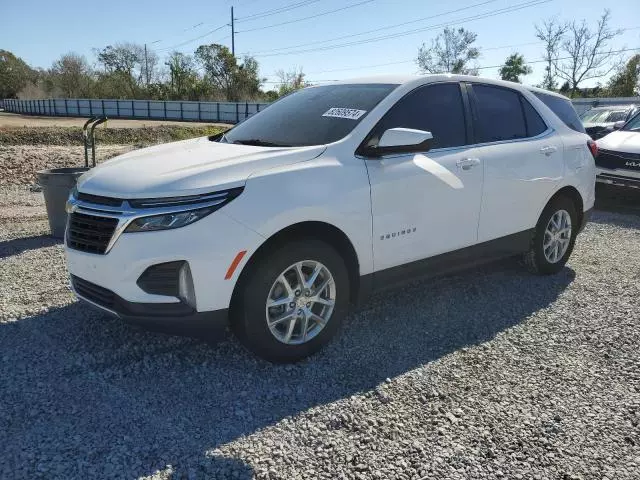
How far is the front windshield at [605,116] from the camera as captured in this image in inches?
562

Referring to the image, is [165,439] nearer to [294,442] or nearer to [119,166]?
[294,442]

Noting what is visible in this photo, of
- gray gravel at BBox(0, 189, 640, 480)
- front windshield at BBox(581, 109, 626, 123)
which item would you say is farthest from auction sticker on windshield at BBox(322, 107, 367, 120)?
front windshield at BBox(581, 109, 626, 123)

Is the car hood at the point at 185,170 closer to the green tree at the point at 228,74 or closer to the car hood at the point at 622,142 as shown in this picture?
the car hood at the point at 622,142

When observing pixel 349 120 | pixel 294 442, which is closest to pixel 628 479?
pixel 294 442

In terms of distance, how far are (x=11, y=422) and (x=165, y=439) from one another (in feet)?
2.69

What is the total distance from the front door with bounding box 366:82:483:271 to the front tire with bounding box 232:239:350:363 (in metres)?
0.40

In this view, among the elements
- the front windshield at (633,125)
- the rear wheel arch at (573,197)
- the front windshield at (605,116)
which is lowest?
the rear wheel arch at (573,197)

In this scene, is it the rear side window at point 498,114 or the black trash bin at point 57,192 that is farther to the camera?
the black trash bin at point 57,192

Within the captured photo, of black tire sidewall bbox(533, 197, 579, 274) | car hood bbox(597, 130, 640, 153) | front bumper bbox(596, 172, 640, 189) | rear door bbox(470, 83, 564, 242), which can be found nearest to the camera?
rear door bbox(470, 83, 564, 242)

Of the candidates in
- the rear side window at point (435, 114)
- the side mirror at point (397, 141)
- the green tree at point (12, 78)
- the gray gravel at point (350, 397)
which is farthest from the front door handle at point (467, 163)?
the green tree at point (12, 78)

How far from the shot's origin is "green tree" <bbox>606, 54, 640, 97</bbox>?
47625mm

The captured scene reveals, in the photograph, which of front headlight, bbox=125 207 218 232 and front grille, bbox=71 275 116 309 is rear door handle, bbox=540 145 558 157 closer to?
front headlight, bbox=125 207 218 232

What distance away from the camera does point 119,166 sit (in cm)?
339

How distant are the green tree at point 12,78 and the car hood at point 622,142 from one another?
85113 millimetres
